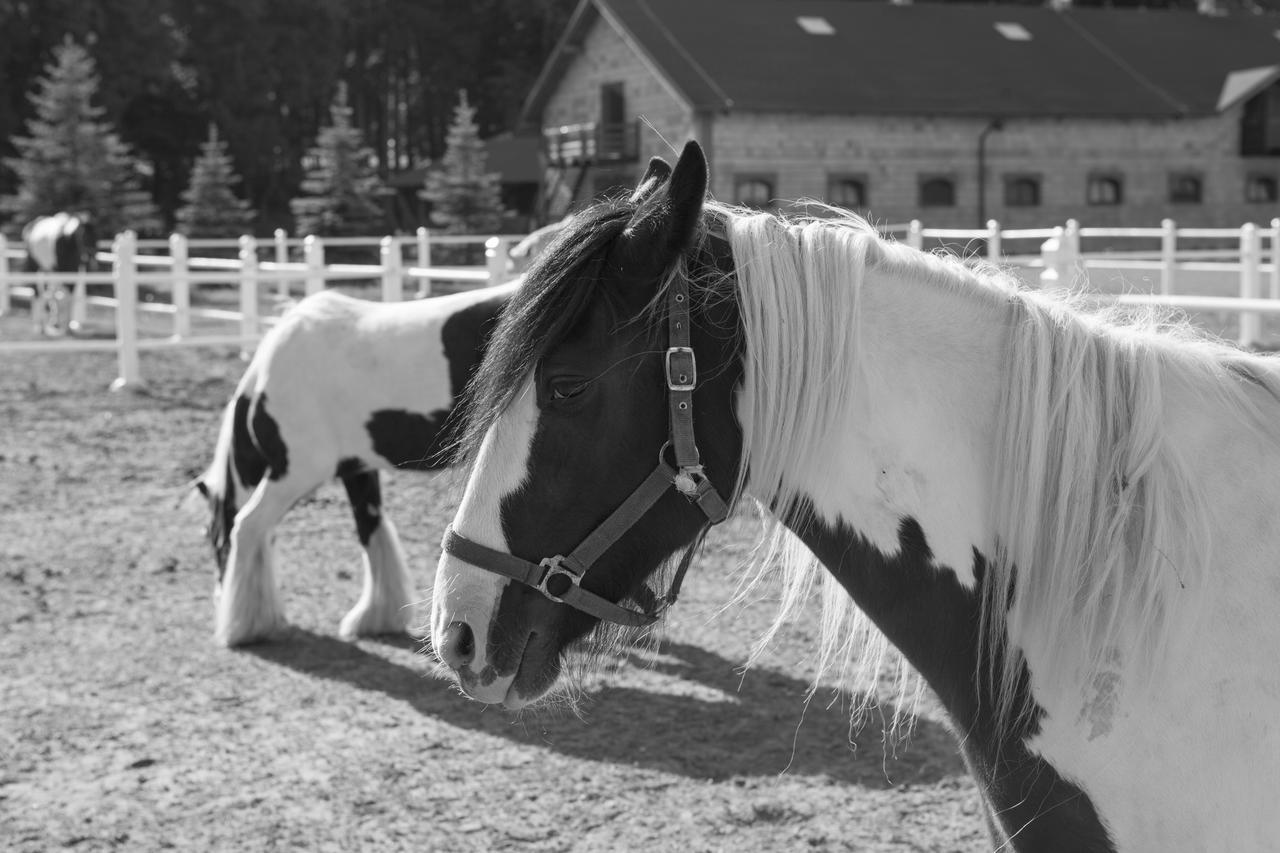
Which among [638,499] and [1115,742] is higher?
[638,499]

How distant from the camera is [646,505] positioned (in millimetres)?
1783

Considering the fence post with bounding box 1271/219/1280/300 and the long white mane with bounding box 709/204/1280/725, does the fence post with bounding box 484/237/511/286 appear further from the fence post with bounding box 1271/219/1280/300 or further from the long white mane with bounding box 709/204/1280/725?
the fence post with bounding box 1271/219/1280/300

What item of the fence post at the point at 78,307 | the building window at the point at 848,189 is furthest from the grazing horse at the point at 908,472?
the building window at the point at 848,189

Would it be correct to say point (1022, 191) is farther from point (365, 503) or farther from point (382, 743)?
point (382, 743)

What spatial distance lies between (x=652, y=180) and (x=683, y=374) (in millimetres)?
325

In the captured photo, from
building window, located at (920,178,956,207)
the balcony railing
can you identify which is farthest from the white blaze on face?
building window, located at (920,178,956,207)

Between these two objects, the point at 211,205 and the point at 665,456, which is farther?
the point at 211,205

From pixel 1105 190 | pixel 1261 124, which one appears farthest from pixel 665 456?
pixel 1261 124

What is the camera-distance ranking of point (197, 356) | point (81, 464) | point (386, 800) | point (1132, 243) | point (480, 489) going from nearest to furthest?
point (480, 489)
point (386, 800)
point (81, 464)
point (197, 356)
point (1132, 243)

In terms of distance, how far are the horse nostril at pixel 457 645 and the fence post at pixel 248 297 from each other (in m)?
12.1

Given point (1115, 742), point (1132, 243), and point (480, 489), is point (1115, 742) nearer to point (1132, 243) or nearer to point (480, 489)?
point (480, 489)

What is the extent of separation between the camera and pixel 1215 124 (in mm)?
32375

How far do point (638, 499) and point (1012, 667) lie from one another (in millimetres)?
568

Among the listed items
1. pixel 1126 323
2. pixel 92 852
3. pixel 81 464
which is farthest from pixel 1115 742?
pixel 81 464
